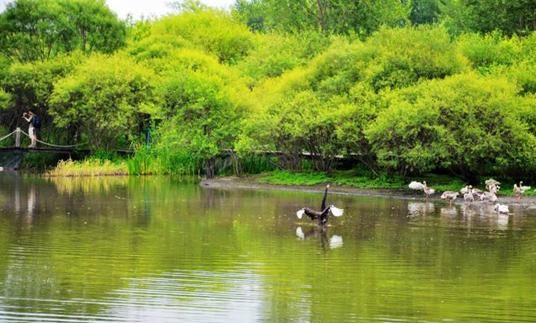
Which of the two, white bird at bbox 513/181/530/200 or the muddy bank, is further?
white bird at bbox 513/181/530/200

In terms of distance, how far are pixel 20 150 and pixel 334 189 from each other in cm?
1833

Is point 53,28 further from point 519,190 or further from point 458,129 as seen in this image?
point 519,190

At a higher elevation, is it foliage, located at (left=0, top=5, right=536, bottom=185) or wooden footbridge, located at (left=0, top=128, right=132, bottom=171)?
foliage, located at (left=0, top=5, right=536, bottom=185)

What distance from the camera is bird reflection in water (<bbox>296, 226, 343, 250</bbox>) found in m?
23.1

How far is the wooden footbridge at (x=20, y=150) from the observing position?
166 feet

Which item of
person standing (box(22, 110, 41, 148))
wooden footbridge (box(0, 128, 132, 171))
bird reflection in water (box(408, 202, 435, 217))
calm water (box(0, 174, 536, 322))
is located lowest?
calm water (box(0, 174, 536, 322))

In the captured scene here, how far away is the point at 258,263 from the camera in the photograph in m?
20.2

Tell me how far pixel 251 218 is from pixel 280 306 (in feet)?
42.5

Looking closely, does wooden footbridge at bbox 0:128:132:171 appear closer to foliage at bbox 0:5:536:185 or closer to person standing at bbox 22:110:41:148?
person standing at bbox 22:110:41:148

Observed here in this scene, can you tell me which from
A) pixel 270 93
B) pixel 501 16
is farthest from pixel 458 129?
pixel 501 16

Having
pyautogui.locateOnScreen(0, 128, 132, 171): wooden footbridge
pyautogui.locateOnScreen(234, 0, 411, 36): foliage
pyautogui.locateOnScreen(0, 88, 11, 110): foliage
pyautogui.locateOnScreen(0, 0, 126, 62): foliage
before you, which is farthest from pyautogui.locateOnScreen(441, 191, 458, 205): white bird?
pyautogui.locateOnScreen(234, 0, 411, 36): foliage

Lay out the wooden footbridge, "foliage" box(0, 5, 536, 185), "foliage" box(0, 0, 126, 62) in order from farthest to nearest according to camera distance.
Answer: "foliage" box(0, 0, 126, 62), the wooden footbridge, "foliage" box(0, 5, 536, 185)

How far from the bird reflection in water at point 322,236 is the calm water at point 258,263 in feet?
0.10

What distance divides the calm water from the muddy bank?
2.38m
